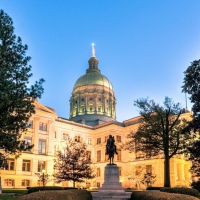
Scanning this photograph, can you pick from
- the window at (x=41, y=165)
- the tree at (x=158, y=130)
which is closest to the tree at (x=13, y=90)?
the tree at (x=158, y=130)

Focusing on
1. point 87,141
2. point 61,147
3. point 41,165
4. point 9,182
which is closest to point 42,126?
point 41,165

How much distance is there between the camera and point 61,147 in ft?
226

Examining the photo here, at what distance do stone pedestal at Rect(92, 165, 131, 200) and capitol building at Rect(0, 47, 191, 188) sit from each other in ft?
54.2

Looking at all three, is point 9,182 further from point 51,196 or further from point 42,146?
→ point 51,196

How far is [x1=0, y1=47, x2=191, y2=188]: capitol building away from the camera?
5710 centimetres

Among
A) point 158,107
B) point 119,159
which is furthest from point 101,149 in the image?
point 158,107

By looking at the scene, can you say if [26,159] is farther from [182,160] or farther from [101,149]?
[182,160]

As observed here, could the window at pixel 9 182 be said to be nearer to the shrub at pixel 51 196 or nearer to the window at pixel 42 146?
the window at pixel 42 146

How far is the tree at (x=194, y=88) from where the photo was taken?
2414cm

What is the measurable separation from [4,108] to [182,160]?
51.2m

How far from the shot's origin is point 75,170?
44000 millimetres

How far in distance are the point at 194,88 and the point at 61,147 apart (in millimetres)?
50275

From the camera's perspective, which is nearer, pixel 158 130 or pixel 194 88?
pixel 194 88

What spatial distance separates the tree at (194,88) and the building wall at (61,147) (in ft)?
122
